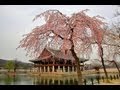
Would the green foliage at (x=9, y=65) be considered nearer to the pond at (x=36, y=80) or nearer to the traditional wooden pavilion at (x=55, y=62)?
the pond at (x=36, y=80)

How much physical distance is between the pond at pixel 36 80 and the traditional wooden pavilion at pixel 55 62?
12 centimetres

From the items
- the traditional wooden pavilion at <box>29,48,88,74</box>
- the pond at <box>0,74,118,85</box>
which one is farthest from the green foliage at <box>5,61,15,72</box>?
the traditional wooden pavilion at <box>29,48,88,74</box>

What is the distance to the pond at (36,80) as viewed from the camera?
219 inches

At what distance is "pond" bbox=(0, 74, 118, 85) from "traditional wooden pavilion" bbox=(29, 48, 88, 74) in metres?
0.12

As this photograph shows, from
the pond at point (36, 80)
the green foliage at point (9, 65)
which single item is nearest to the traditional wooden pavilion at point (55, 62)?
the pond at point (36, 80)

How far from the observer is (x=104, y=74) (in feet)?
18.5

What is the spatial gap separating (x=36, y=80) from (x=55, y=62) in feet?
1.18

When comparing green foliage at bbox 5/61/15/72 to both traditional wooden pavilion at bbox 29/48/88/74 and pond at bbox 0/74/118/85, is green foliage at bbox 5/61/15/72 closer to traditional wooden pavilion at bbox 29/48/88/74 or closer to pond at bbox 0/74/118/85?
pond at bbox 0/74/118/85

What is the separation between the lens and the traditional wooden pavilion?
5621mm

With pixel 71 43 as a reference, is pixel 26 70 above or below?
below

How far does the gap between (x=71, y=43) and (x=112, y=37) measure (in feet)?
1.87
